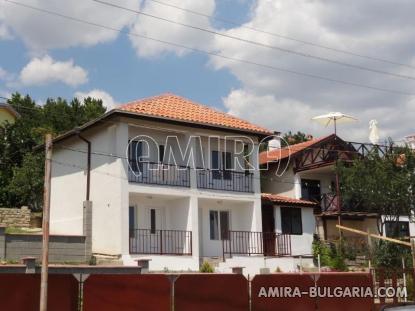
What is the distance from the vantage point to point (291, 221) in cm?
2986

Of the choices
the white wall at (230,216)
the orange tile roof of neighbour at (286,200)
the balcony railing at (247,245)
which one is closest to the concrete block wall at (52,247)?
the white wall at (230,216)

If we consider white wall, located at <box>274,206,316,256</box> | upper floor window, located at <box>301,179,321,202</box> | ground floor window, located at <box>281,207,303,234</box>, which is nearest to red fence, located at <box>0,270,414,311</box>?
white wall, located at <box>274,206,316,256</box>

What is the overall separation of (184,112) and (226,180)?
11.5ft

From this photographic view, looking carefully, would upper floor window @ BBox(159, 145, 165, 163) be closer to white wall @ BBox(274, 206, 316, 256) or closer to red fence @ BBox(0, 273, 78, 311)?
white wall @ BBox(274, 206, 316, 256)

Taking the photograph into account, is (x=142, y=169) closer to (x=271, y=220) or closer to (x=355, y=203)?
(x=271, y=220)

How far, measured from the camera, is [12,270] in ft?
57.8

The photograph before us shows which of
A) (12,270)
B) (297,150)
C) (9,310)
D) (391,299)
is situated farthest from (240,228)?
(9,310)

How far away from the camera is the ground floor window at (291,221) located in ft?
96.8

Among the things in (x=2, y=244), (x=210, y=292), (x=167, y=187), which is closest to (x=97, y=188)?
(x=167, y=187)

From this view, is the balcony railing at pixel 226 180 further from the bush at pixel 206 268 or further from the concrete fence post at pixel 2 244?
the concrete fence post at pixel 2 244

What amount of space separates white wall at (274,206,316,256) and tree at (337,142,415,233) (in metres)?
2.13

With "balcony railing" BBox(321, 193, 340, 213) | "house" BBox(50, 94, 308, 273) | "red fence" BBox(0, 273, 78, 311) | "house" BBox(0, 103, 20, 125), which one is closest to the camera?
"red fence" BBox(0, 273, 78, 311)

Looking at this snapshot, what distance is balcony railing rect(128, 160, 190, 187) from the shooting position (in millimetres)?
24266

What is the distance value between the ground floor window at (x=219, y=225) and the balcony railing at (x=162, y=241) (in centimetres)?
244
